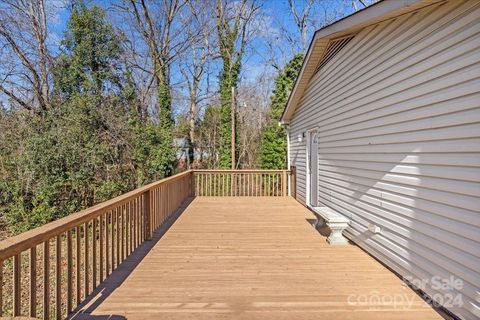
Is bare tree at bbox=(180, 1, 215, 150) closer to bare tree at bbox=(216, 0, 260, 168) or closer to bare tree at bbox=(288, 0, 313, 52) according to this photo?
bare tree at bbox=(216, 0, 260, 168)

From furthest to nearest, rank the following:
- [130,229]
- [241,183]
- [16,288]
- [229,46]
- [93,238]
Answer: [229,46], [241,183], [130,229], [93,238], [16,288]

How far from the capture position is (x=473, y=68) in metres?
2.30

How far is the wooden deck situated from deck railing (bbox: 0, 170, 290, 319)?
0.23 meters

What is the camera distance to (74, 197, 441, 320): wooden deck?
2521 mm

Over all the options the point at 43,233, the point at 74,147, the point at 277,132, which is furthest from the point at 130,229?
the point at 277,132

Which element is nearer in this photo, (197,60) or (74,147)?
(74,147)

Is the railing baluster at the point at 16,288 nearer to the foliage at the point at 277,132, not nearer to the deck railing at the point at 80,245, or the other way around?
the deck railing at the point at 80,245

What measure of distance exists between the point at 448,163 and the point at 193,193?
7.61 meters

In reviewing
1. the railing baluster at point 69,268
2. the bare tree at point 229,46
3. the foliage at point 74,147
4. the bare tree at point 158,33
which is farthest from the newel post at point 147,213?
the bare tree at point 158,33

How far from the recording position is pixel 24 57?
10.2 metres

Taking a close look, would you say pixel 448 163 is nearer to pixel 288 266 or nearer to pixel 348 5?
pixel 288 266

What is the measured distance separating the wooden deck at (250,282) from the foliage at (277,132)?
732 centimetres

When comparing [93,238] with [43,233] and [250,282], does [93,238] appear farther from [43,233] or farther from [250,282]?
[250,282]

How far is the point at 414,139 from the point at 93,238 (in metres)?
3.09
